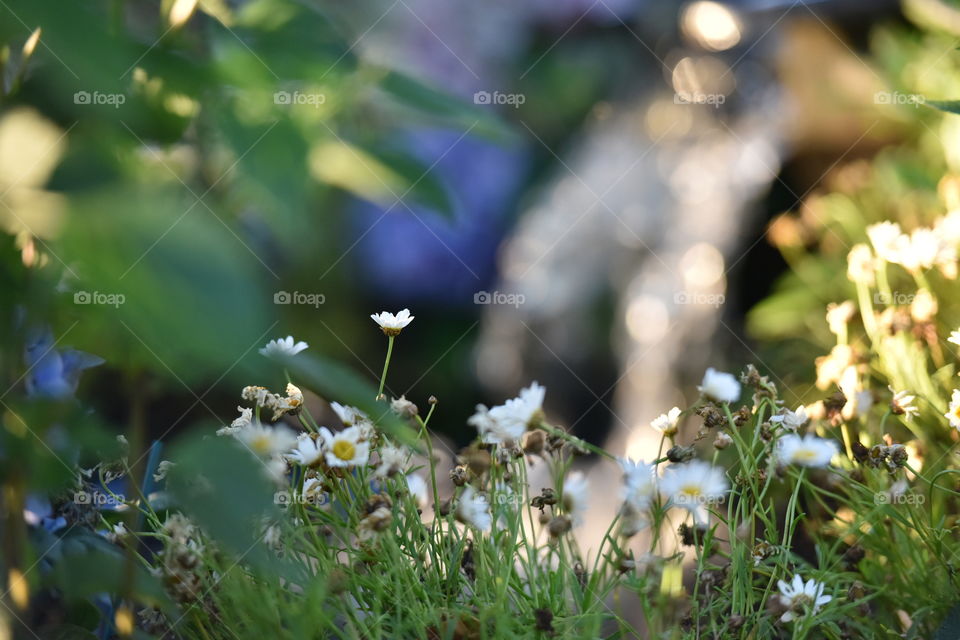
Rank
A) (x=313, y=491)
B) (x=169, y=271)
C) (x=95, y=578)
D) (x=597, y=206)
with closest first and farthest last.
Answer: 1. (x=169, y=271)
2. (x=95, y=578)
3. (x=313, y=491)
4. (x=597, y=206)

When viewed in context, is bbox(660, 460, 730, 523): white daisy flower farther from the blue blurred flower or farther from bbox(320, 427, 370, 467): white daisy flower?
the blue blurred flower

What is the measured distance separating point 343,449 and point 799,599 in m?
0.28

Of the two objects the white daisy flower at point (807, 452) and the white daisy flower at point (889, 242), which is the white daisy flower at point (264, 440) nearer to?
the white daisy flower at point (807, 452)

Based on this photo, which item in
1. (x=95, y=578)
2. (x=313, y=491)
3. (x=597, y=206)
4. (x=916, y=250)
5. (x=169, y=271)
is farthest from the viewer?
(x=597, y=206)

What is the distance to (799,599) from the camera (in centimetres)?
55

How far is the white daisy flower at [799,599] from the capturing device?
542mm

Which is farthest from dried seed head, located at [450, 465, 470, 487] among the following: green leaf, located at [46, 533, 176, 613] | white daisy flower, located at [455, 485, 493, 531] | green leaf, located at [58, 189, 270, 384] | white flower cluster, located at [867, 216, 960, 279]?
white flower cluster, located at [867, 216, 960, 279]

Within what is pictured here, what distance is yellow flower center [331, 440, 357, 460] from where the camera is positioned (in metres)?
0.56

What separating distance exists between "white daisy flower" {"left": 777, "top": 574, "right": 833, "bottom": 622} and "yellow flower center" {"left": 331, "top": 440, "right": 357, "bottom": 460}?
10.2 inches

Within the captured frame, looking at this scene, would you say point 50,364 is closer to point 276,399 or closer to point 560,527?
point 276,399

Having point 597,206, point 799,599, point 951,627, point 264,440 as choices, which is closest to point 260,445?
point 264,440

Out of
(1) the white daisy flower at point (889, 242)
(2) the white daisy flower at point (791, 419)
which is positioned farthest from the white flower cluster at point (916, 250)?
(2) the white daisy flower at point (791, 419)

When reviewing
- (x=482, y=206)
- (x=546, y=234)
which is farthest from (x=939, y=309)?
(x=482, y=206)

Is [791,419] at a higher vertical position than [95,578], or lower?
higher
